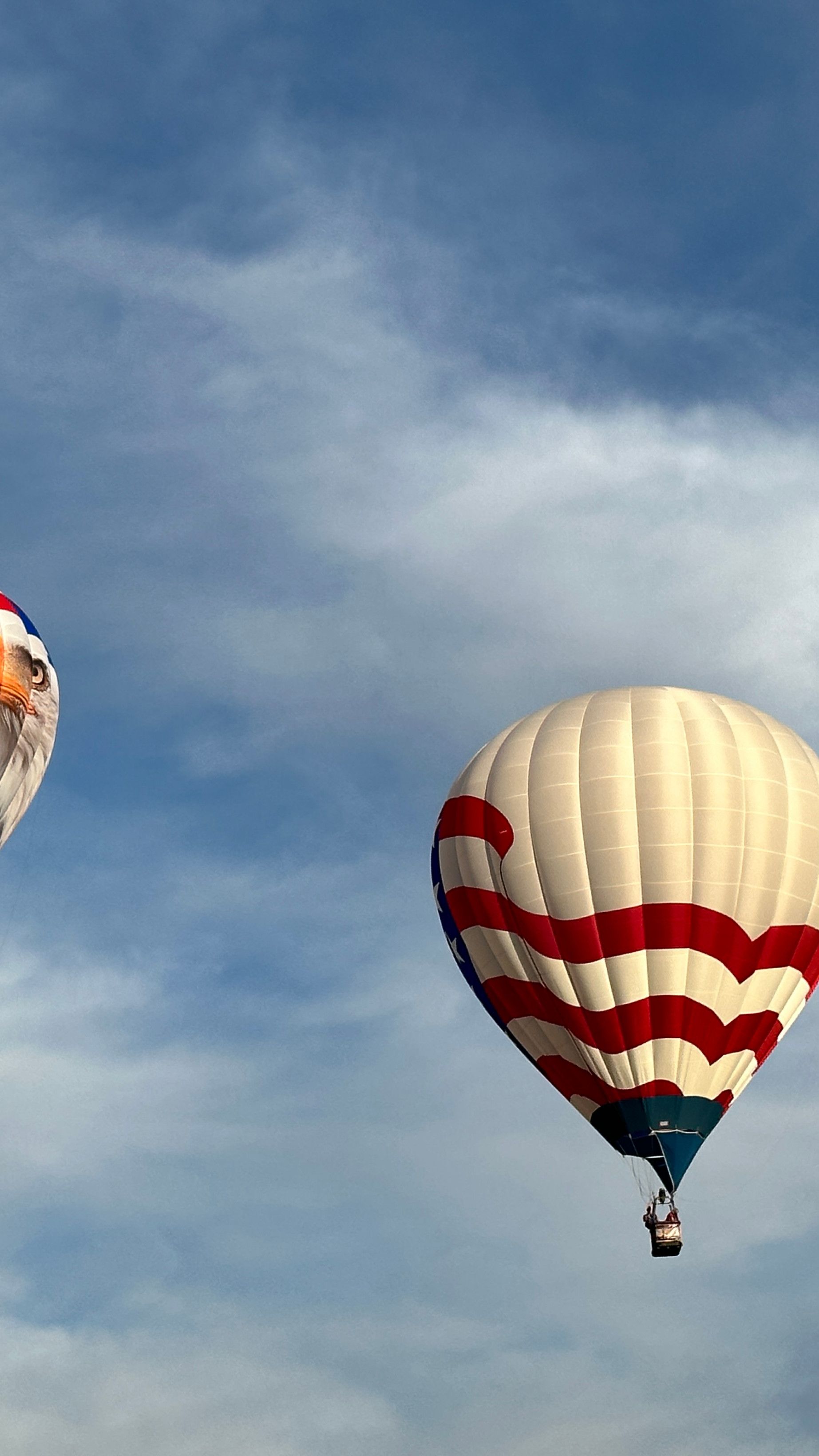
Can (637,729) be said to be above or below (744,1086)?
above

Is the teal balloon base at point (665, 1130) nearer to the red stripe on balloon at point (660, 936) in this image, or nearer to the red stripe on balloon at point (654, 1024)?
the red stripe on balloon at point (654, 1024)

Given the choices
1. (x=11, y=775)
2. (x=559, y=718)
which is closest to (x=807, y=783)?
(x=559, y=718)

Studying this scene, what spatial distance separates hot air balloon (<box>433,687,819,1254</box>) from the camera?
133 ft

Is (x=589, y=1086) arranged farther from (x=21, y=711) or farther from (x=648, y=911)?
(x=21, y=711)

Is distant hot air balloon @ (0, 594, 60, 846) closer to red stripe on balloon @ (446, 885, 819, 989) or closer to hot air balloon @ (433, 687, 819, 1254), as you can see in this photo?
hot air balloon @ (433, 687, 819, 1254)

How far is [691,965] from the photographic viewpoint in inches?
1602

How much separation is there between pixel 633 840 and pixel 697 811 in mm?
1249

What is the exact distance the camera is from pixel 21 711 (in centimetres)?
4178

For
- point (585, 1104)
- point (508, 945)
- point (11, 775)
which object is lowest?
point (585, 1104)

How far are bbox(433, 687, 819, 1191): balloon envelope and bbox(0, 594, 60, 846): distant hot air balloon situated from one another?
7.70 metres

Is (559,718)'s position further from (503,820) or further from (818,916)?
(818,916)

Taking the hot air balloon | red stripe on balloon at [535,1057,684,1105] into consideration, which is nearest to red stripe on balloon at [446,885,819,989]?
the hot air balloon

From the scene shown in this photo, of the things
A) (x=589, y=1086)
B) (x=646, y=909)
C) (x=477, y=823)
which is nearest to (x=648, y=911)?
(x=646, y=909)

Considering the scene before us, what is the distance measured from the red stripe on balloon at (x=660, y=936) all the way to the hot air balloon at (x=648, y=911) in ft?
0.09
